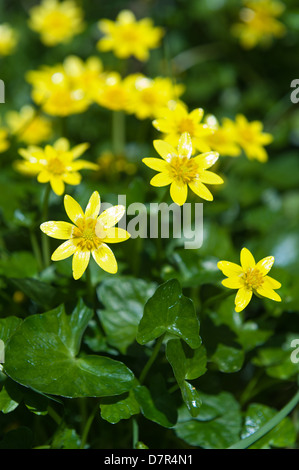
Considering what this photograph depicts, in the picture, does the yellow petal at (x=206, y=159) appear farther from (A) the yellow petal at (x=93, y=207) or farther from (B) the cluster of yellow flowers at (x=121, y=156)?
(A) the yellow petal at (x=93, y=207)

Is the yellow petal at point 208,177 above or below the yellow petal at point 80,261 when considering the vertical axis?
above

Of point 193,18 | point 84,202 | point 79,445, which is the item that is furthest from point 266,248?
point 193,18

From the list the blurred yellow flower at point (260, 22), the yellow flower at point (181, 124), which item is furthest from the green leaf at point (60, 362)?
the blurred yellow flower at point (260, 22)

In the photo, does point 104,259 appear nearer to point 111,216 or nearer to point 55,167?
point 111,216

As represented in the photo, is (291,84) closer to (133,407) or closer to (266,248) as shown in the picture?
(266,248)

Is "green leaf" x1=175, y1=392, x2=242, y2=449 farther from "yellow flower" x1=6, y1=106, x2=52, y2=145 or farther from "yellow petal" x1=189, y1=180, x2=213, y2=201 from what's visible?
"yellow flower" x1=6, y1=106, x2=52, y2=145

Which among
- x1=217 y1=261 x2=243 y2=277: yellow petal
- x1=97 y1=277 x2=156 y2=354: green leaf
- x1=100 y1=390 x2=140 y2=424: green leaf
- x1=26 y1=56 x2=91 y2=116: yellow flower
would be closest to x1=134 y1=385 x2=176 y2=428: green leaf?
x1=100 y1=390 x2=140 y2=424: green leaf
